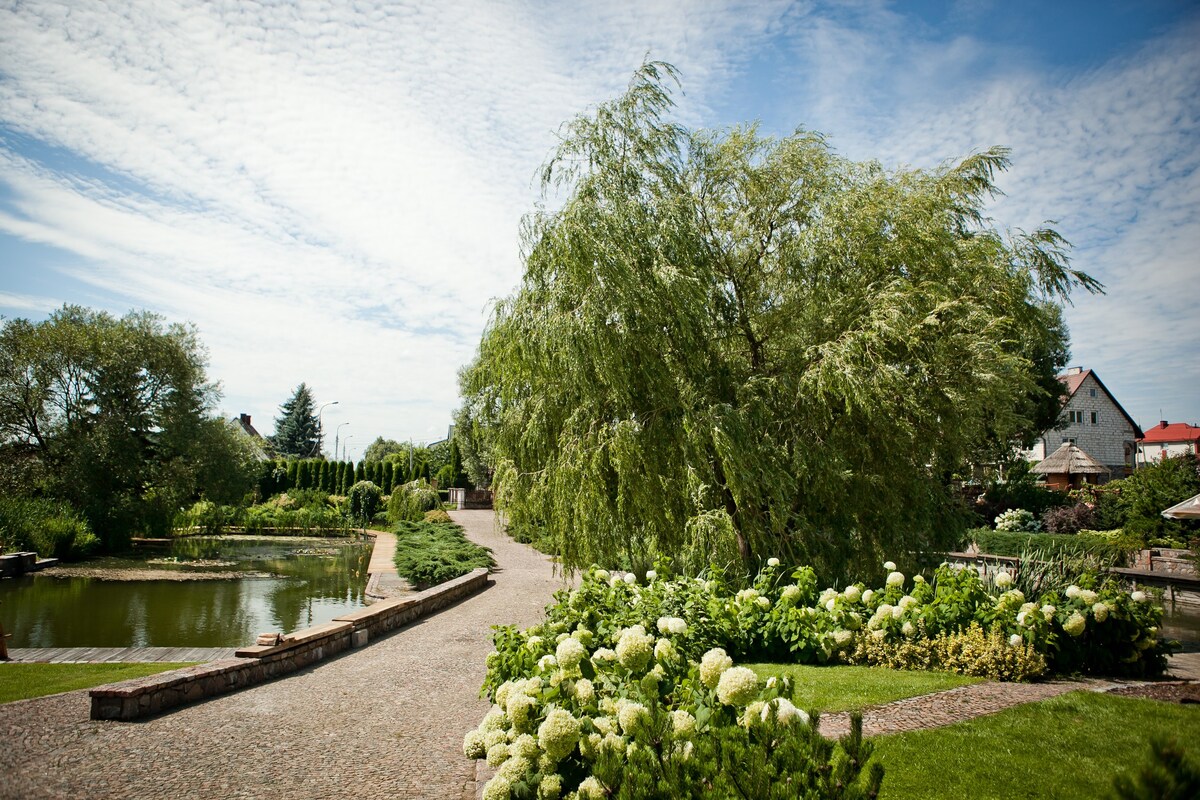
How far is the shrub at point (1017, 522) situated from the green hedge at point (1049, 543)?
59.8 inches

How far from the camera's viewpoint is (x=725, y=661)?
141 inches

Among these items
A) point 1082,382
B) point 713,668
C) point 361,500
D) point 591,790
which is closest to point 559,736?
point 591,790

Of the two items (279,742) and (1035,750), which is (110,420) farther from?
(1035,750)

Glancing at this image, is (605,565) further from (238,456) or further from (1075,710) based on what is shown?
(238,456)

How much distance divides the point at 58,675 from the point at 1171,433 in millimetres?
76282

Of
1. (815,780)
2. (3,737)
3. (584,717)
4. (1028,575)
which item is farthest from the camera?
(1028,575)

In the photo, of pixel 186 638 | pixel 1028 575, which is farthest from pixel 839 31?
pixel 186 638

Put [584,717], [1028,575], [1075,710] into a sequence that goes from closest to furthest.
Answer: [584,717] → [1075,710] → [1028,575]

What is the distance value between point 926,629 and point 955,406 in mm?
4091

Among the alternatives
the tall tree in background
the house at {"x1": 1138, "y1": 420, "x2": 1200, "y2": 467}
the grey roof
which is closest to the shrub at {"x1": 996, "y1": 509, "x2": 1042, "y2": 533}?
the grey roof

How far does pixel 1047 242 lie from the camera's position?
38.4 feet

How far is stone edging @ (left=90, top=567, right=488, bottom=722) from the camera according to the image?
593cm

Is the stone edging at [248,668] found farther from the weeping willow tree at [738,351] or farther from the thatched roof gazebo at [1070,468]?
the thatched roof gazebo at [1070,468]

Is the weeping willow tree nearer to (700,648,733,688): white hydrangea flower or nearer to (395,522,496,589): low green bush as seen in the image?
(395,522,496,589): low green bush
